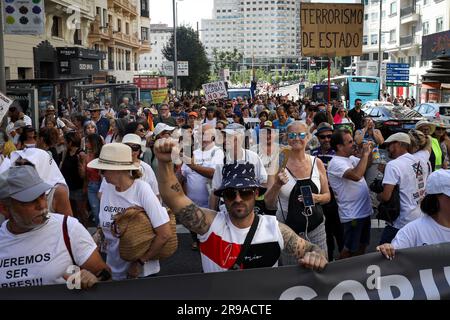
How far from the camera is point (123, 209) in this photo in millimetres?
4262

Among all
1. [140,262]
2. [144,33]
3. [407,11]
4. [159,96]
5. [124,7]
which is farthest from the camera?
[144,33]

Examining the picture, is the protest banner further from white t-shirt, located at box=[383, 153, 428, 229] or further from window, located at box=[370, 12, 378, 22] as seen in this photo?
window, located at box=[370, 12, 378, 22]

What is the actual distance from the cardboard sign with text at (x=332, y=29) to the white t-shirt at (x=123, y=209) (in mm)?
8207

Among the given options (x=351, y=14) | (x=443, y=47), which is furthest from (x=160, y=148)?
(x=443, y=47)

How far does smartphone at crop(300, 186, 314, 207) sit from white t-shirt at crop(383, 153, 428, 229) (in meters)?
0.89

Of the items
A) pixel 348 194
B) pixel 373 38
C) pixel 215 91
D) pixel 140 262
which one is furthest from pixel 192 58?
pixel 140 262

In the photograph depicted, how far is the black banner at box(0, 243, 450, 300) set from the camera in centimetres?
318

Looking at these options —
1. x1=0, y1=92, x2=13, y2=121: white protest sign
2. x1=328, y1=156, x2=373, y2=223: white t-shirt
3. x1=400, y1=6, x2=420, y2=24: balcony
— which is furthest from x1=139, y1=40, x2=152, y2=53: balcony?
x1=328, y1=156, x2=373, y2=223: white t-shirt

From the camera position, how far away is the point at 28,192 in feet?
10.2

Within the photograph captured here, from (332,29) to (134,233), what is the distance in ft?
29.4

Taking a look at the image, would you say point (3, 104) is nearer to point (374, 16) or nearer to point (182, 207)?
point (182, 207)

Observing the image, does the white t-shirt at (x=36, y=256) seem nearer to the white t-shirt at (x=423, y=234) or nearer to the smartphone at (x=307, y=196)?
the white t-shirt at (x=423, y=234)

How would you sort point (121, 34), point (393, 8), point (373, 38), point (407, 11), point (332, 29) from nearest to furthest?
point (332, 29) < point (121, 34) < point (407, 11) < point (393, 8) < point (373, 38)

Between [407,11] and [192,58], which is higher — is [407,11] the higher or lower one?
the higher one
